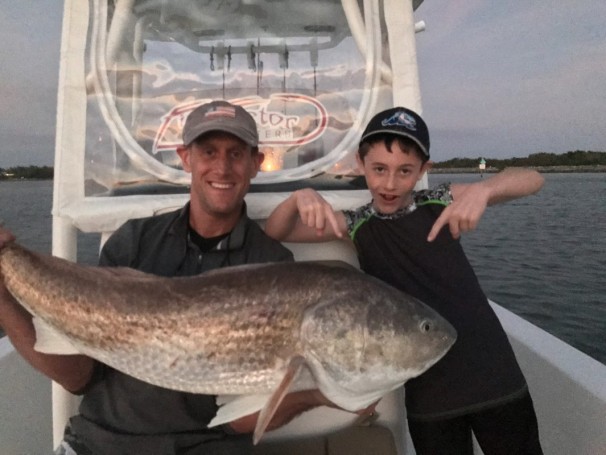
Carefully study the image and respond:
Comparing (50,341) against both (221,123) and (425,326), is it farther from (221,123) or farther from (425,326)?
(425,326)

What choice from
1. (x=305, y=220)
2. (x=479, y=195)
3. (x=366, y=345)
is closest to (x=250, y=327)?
(x=366, y=345)

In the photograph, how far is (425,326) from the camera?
203 centimetres

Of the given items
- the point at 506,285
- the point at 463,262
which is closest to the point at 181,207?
the point at 463,262

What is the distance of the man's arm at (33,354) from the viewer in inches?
89.7

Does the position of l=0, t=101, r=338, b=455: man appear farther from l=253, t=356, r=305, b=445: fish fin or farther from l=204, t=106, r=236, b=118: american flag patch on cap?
l=253, t=356, r=305, b=445: fish fin

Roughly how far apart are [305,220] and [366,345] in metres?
0.77

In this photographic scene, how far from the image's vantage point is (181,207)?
291 cm

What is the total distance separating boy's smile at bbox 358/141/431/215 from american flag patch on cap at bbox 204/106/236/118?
0.78 meters

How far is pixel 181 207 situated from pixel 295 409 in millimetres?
1408

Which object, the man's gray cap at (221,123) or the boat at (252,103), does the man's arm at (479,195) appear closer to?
the boat at (252,103)

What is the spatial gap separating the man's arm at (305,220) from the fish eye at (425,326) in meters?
0.67

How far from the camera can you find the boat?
2.97 meters

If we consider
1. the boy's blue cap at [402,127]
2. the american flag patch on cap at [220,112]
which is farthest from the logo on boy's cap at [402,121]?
the american flag patch on cap at [220,112]

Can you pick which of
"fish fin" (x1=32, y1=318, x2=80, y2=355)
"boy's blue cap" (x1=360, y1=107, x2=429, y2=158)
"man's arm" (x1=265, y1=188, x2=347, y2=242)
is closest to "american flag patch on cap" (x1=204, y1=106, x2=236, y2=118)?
"man's arm" (x1=265, y1=188, x2=347, y2=242)
